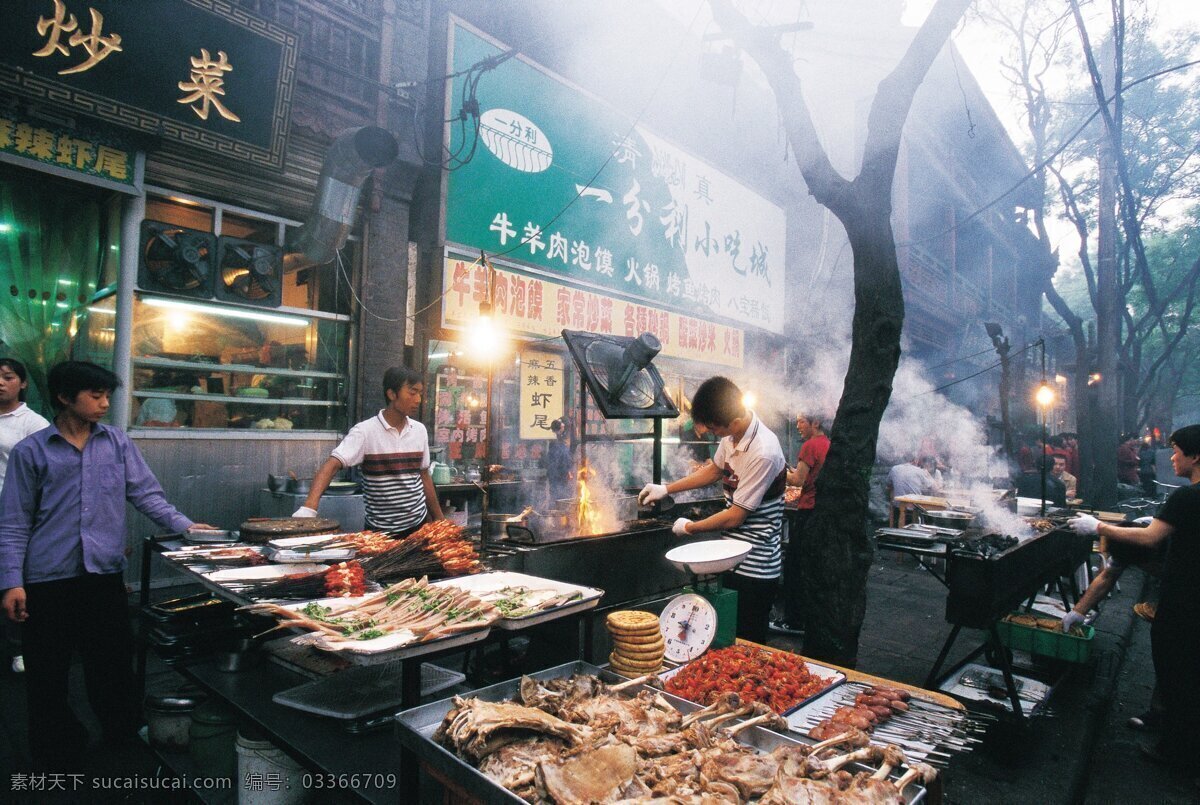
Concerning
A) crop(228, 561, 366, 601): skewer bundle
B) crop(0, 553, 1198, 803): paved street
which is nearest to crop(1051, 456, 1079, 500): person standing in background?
crop(0, 553, 1198, 803): paved street

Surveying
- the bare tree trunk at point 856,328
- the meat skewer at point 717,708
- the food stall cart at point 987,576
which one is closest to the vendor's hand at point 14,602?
the meat skewer at point 717,708

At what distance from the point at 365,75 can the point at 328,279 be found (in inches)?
117

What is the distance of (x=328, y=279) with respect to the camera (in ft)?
28.2

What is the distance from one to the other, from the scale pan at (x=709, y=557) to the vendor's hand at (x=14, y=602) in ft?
12.5

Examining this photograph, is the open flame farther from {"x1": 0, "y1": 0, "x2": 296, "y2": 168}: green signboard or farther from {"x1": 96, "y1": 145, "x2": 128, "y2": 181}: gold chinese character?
{"x1": 96, "y1": 145, "x2": 128, "y2": 181}: gold chinese character

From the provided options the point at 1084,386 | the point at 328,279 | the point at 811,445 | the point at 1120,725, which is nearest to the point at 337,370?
the point at 328,279

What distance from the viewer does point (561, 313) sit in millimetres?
10688

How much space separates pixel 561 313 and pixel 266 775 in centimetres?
847

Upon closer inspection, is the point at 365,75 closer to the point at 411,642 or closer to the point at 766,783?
the point at 411,642

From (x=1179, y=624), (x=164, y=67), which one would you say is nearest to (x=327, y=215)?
(x=164, y=67)

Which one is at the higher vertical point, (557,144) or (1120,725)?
(557,144)

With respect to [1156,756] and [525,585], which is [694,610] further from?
[1156,756]

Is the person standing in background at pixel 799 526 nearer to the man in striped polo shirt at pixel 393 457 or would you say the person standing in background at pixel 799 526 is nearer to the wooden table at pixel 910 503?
the wooden table at pixel 910 503

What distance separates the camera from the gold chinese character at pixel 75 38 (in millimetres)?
5488
